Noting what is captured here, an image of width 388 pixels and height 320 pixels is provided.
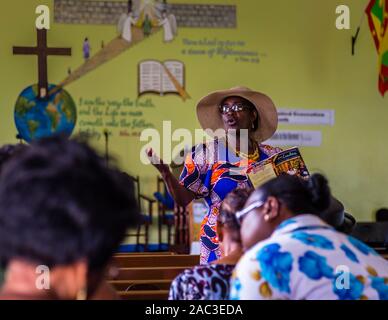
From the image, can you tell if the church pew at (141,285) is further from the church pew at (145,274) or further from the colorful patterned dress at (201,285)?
the colorful patterned dress at (201,285)

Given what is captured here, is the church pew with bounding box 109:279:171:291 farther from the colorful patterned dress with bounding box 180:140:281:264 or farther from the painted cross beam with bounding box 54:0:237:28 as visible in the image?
the painted cross beam with bounding box 54:0:237:28

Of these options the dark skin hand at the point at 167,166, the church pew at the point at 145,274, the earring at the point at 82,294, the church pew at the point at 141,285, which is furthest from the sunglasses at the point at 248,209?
the church pew at the point at 145,274

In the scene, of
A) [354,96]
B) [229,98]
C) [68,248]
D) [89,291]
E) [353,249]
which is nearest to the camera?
[68,248]

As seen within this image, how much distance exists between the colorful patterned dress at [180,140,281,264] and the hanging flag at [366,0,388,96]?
4.90m

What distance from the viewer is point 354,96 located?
8.05 m

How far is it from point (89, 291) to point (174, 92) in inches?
255

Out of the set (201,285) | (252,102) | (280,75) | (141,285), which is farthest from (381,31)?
(201,285)

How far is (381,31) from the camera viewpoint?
316 inches

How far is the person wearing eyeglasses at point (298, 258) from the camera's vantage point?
1.75m

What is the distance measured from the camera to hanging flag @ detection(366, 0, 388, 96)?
26.1ft

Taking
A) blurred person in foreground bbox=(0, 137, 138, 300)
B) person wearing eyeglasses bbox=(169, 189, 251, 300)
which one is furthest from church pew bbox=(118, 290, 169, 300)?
blurred person in foreground bbox=(0, 137, 138, 300)
